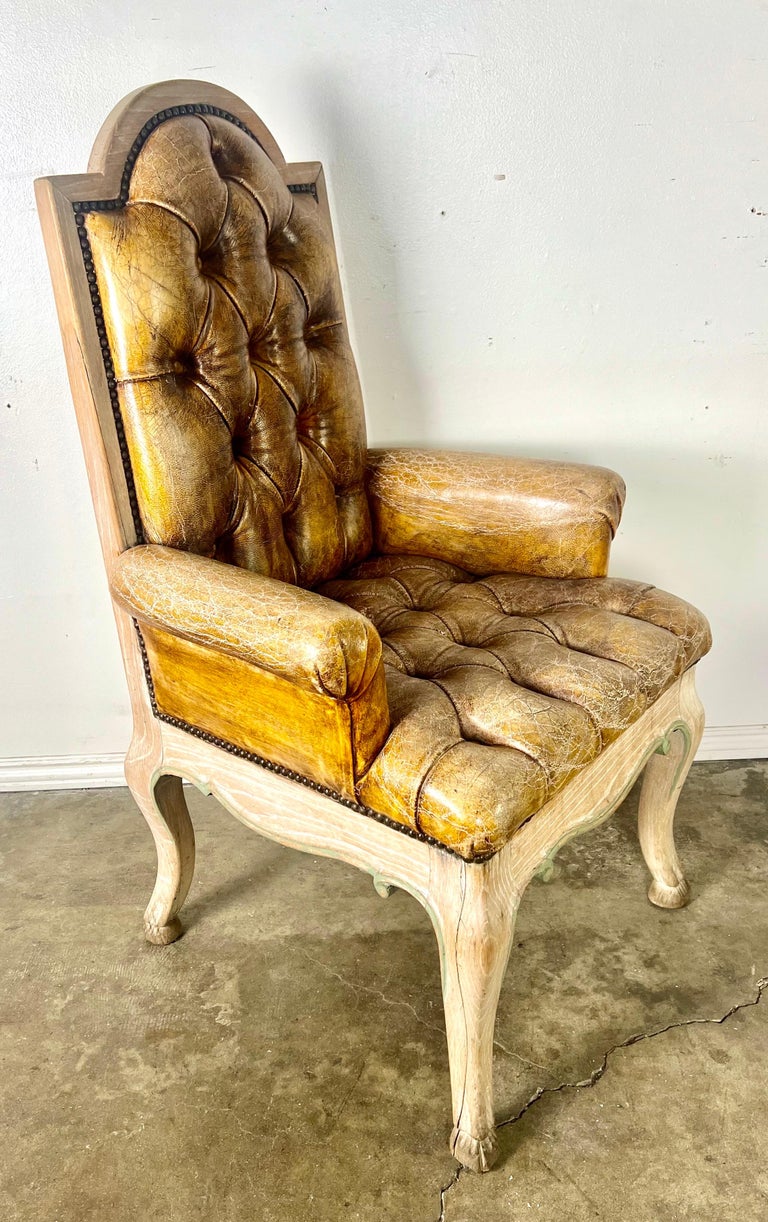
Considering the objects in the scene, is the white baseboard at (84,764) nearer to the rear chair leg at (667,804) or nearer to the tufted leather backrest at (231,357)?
the rear chair leg at (667,804)

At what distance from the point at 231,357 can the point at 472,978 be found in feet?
2.86

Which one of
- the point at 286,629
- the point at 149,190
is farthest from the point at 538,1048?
the point at 149,190

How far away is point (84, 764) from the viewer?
193cm

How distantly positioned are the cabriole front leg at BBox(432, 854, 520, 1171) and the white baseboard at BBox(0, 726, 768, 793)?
1.08 m

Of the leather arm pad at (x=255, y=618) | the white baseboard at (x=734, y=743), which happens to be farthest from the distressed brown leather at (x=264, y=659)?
the white baseboard at (x=734, y=743)

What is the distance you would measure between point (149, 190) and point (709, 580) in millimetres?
1306

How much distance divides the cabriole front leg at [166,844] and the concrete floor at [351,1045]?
0.05 m

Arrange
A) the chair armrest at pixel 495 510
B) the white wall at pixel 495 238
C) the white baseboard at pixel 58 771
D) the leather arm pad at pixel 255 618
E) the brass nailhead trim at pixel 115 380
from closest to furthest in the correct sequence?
the leather arm pad at pixel 255 618, the brass nailhead trim at pixel 115 380, the chair armrest at pixel 495 510, the white wall at pixel 495 238, the white baseboard at pixel 58 771

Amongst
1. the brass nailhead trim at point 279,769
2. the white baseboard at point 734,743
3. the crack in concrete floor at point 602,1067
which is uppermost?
the brass nailhead trim at point 279,769

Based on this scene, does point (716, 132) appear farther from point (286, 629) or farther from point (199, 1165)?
point (199, 1165)

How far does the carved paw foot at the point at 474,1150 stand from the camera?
108 cm

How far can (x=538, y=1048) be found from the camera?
4.13 ft

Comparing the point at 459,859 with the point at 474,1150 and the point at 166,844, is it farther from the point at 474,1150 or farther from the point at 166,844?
the point at 166,844

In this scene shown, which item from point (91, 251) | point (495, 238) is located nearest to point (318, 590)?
point (91, 251)
